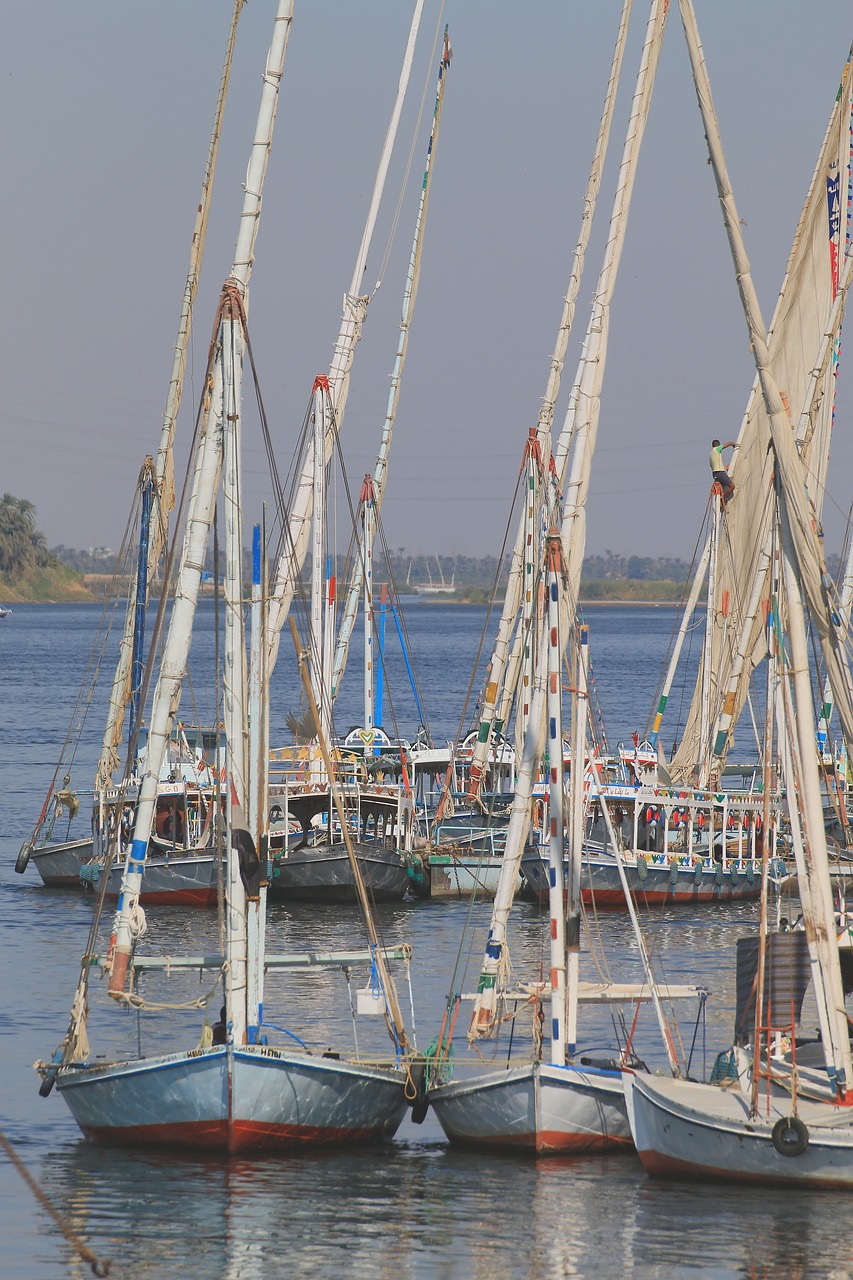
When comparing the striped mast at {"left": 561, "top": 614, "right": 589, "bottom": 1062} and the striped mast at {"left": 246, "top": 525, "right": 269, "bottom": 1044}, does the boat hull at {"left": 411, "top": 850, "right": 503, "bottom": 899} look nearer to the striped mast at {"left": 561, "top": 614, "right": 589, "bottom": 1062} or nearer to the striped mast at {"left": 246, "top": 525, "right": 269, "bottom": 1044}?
the striped mast at {"left": 561, "top": 614, "right": 589, "bottom": 1062}

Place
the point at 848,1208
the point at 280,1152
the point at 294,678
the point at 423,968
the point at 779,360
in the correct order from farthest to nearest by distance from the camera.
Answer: the point at 294,678, the point at 779,360, the point at 423,968, the point at 280,1152, the point at 848,1208

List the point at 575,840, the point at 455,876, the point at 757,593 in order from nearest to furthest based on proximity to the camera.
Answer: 1. the point at 575,840
2. the point at 757,593
3. the point at 455,876

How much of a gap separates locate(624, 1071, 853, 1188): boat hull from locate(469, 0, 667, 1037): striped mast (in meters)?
3.46

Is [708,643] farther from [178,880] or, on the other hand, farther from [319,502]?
[178,880]

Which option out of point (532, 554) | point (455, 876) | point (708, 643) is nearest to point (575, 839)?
point (532, 554)

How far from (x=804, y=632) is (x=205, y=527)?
29.0ft

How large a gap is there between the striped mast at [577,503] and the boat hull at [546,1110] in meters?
1.86

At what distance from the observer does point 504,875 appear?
2856 cm

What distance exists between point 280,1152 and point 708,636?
3325 centimetres

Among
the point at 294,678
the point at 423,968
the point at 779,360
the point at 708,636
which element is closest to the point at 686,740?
the point at 708,636

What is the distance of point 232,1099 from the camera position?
25.3 metres

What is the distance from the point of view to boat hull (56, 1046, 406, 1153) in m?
25.2

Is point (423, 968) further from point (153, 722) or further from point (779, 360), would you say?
point (779, 360)

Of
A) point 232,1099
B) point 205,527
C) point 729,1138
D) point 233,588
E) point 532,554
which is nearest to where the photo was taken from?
point 729,1138
